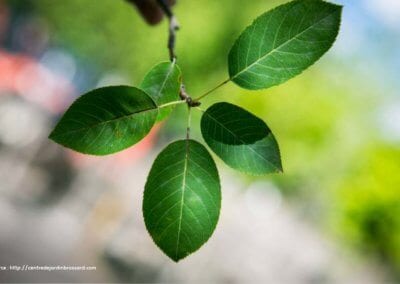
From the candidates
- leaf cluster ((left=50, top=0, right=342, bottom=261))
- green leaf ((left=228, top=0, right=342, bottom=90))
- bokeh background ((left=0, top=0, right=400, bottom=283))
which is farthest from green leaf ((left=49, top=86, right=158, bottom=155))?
bokeh background ((left=0, top=0, right=400, bottom=283))

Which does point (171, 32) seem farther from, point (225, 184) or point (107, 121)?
point (225, 184)

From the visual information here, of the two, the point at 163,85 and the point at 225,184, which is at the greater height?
the point at 163,85

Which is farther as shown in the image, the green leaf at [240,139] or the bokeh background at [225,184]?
the bokeh background at [225,184]

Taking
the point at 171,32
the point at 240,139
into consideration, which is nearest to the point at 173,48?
the point at 171,32

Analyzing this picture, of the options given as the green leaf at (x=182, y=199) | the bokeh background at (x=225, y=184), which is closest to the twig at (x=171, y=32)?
the green leaf at (x=182, y=199)

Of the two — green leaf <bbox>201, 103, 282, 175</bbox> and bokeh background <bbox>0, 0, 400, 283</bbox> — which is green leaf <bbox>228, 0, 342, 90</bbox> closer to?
green leaf <bbox>201, 103, 282, 175</bbox>

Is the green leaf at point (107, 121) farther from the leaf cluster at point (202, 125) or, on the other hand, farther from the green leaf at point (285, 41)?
the green leaf at point (285, 41)

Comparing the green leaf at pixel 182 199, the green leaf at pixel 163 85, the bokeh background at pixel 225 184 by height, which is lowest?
the bokeh background at pixel 225 184
